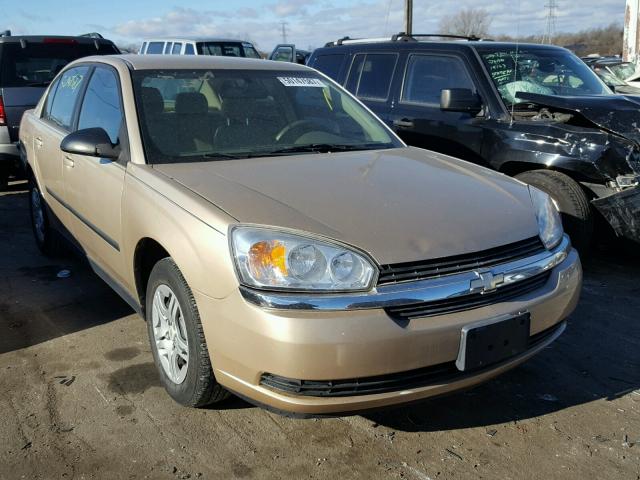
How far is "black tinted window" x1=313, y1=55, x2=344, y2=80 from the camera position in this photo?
6.98 metres

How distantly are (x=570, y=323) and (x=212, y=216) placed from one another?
8.52 feet

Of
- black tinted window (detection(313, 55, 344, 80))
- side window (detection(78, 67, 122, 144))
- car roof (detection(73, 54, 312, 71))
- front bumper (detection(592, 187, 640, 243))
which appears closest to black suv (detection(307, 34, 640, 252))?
front bumper (detection(592, 187, 640, 243))

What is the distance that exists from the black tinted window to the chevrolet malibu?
10.6 feet

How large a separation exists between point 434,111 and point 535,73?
3.12 feet

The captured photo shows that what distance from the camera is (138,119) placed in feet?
11.0

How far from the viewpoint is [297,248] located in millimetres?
2422

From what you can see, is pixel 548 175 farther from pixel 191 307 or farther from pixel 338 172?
pixel 191 307

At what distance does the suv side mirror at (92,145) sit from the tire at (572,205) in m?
3.24

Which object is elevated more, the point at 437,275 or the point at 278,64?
the point at 278,64

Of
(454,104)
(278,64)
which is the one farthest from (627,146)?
(278,64)

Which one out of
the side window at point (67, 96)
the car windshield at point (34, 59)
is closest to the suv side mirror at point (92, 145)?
the side window at point (67, 96)

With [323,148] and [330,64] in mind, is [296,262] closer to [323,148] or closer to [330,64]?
[323,148]

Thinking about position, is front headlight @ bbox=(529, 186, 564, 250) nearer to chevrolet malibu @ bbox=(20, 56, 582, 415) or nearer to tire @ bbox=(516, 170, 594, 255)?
chevrolet malibu @ bbox=(20, 56, 582, 415)

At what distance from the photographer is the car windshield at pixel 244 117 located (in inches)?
134
